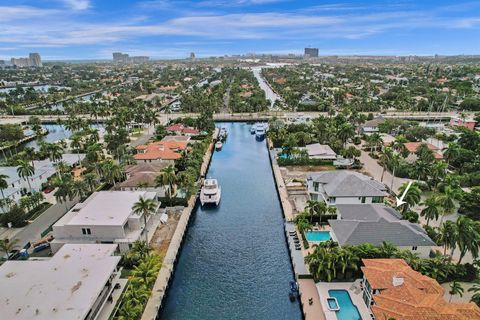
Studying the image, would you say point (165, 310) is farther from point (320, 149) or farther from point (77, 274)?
point (320, 149)

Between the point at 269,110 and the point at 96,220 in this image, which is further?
the point at 269,110

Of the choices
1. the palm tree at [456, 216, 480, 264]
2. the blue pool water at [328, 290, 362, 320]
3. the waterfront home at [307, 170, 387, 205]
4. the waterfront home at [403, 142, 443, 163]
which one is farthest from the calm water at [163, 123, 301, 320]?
the waterfront home at [403, 142, 443, 163]

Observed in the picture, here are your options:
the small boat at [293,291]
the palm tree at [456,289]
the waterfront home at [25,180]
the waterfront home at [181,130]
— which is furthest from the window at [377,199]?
the waterfront home at [181,130]

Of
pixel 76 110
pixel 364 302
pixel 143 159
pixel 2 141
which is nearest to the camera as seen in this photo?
pixel 364 302

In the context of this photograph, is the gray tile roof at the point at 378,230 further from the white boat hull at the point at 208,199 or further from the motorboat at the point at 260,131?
the motorboat at the point at 260,131

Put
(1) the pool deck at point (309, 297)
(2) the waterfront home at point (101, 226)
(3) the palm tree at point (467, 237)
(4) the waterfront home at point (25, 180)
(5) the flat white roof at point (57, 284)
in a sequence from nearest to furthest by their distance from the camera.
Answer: (5) the flat white roof at point (57, 284), (1) the pool deck at point (309, 297), (3) the palm tree at point (467, 237), (2) the waterfront home at point (101, 226), (4) the waterfront home at point (25, 180)

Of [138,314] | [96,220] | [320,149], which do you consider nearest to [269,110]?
[320,149]
